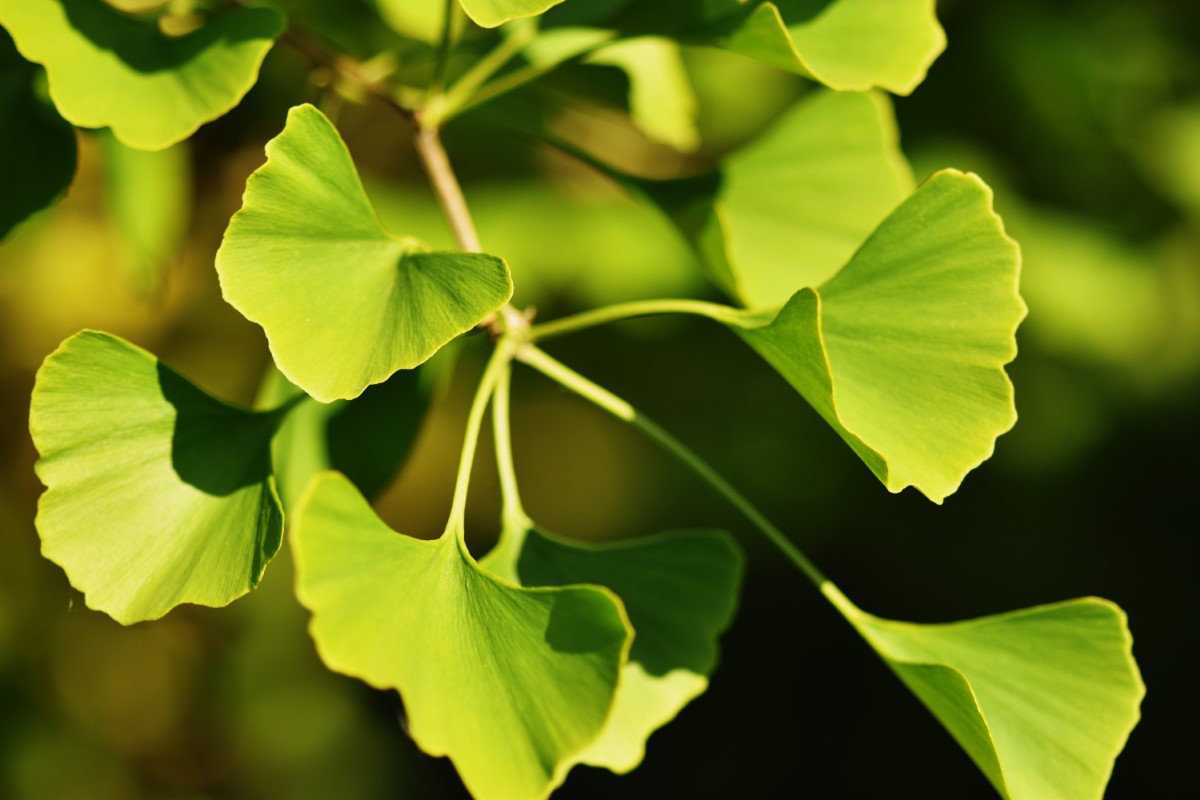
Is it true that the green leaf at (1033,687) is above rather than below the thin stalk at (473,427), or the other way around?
below

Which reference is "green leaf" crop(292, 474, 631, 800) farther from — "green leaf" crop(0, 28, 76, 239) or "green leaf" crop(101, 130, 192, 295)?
"green leaf" crop(101, 130, 192, 295)

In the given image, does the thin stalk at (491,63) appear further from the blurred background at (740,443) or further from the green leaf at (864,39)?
the blurred background at (740,443)

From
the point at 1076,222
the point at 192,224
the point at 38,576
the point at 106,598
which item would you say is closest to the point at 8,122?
the point at 106,598

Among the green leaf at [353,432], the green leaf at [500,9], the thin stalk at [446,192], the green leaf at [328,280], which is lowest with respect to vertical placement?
the green leaf at [353,432]

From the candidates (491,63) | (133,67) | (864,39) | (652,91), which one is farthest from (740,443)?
(133,67)

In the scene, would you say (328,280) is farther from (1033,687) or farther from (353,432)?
(1033,687)

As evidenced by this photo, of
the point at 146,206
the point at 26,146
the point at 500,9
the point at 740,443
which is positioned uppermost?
the point at 500,9

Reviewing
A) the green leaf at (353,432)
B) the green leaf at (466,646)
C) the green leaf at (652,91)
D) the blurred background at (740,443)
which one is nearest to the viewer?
the green leaf at (466,646)

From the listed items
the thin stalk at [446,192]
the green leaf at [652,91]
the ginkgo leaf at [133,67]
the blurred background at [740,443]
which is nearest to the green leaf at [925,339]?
the thin stalk at [446,192]
